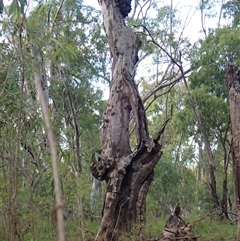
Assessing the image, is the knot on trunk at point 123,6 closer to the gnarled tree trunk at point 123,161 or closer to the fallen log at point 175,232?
the gnarled tree trunk at point 123,161

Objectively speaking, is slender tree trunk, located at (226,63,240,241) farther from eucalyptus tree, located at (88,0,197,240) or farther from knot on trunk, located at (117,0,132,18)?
knot on trunk, located at (117,0,132,18)

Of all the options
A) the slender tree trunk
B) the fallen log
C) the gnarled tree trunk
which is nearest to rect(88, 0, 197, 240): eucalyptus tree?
the gnarled tree trunk

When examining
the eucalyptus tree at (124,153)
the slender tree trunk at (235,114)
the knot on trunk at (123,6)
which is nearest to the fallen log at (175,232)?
the eucalyptus tree at (124,153)

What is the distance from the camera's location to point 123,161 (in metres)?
6.29

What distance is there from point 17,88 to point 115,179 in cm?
273

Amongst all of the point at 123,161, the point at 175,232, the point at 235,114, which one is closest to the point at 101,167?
the point at 123,161

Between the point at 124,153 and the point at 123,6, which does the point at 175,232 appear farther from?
the point at 123,6

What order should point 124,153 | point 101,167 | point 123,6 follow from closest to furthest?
point 101,167 → point 124,153 → point 123,6

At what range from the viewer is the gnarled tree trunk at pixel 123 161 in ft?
20.3

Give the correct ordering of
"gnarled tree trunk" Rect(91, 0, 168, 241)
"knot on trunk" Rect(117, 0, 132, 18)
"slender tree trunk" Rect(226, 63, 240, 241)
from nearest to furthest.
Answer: "slender tree trunk" Rect(226, 63, 240, 241) → "gnarled tree trunk" Rect(91, 0, 168, 241) → "knot on trunk" Rect(117, 0, 132, 18)

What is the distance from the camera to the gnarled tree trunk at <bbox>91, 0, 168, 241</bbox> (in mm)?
6176

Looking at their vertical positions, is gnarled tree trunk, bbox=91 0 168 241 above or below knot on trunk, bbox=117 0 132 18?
below

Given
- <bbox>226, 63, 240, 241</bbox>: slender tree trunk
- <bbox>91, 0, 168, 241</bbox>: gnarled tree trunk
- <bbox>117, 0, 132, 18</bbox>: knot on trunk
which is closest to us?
<bbox>226, 63, 240, 241</bbox>: slender tree trunk

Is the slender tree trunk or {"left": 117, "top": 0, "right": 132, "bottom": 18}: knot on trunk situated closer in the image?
the slender tree trunk
